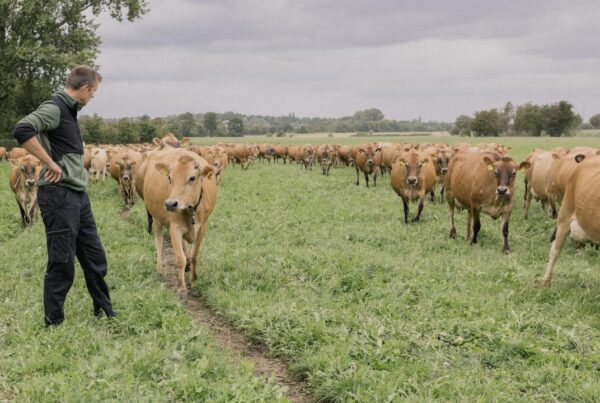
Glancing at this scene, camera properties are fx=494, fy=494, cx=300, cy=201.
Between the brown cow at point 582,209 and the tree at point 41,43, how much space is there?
88.1 ft

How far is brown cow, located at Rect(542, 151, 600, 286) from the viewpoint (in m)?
6.88

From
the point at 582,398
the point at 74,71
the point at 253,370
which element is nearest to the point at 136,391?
the point at 253,370

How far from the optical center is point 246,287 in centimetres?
725

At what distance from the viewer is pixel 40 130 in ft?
16.3

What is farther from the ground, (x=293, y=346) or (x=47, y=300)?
(x=47, y=300)

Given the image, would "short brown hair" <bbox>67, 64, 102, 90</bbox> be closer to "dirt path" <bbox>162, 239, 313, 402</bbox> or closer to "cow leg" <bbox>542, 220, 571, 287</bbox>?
"dirt path" <bbox>162, 239, 313, 402</bbox>

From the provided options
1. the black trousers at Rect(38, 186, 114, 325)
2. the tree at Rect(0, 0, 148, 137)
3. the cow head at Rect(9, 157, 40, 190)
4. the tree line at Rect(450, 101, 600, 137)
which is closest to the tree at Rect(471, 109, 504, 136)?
the tree line at Rect(450, 101, 600, 137)

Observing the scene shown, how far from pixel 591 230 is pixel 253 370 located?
5133mm

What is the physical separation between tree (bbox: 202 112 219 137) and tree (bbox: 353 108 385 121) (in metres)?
70.2

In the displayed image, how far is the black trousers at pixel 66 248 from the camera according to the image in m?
5.23

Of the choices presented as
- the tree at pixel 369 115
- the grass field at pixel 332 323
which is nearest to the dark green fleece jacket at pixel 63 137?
the grass field at pixel 332 323

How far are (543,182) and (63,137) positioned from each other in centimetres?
1227

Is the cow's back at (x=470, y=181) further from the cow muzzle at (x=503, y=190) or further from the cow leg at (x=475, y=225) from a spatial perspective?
the cow muzzle at (x=503, y=190)

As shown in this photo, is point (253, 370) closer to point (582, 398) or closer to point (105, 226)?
point (582, 398)
